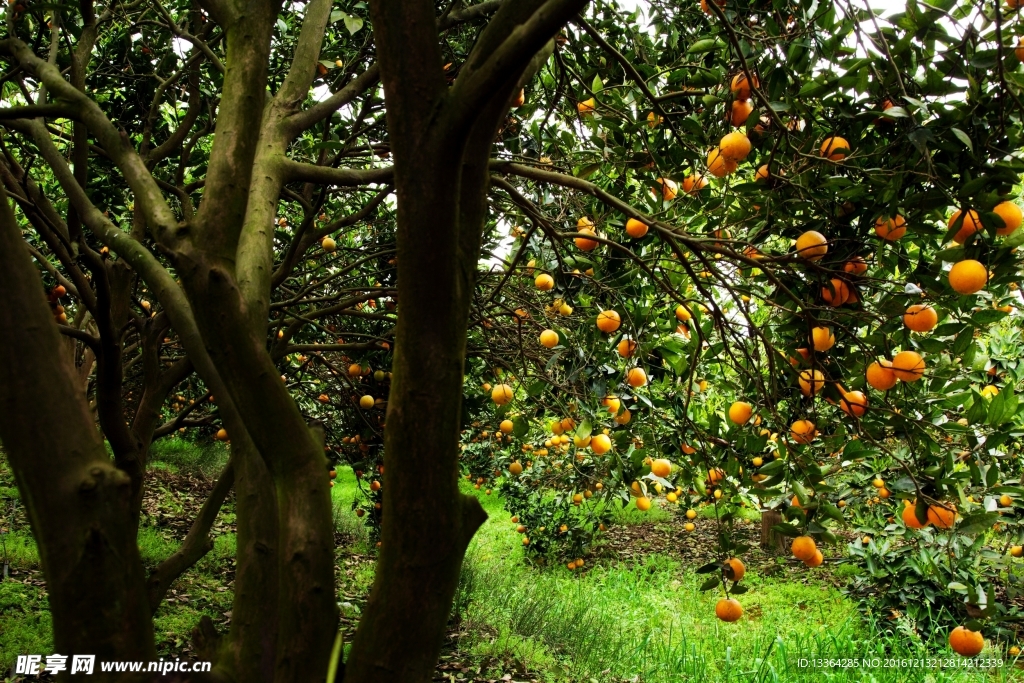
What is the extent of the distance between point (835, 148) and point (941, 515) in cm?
94

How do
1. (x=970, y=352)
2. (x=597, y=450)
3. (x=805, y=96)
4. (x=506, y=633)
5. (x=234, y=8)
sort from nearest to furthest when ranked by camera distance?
1. (x=805, y=96)
2. (x=970, y=352)
3. (x=234, y=8)
4. (x=597, y=450)
5. (x=506, y=633)

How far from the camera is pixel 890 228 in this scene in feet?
5.12

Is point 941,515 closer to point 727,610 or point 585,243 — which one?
point 727,610

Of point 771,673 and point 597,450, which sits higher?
point 597,450

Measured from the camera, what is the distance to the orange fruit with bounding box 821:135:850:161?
159cm

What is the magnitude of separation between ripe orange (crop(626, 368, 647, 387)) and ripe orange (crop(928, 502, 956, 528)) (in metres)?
0.92

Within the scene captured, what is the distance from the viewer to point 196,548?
7.71 ft

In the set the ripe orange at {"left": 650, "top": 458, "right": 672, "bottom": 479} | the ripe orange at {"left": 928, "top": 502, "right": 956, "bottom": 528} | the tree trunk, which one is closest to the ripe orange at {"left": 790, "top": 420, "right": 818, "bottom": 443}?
the ripe orange at {"left": 928, "top": 502, "right": 956, "bottom": 528}

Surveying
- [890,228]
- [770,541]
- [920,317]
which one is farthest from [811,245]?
[770,541]

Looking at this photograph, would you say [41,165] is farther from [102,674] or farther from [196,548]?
[102,674]

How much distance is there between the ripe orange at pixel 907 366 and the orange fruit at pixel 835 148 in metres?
0.50

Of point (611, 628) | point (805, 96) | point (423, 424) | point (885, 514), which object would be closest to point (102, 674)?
point (423, 424)

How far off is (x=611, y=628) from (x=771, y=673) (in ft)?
4.53

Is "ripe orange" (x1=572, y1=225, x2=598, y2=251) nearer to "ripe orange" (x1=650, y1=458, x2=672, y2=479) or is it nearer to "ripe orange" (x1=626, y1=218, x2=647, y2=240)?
"ripe orange" (x1=626, y1=218, x2=647, y2=240)
